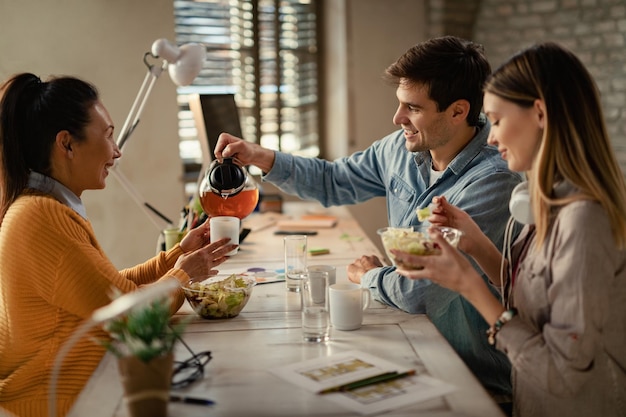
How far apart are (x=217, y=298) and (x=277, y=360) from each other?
34 cm

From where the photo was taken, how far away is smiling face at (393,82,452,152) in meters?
2.12

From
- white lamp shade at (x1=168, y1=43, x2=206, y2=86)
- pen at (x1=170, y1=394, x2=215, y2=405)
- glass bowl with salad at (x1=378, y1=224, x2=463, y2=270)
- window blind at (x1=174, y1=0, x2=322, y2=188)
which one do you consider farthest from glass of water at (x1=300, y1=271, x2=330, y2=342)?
window blind at (x1=174, y1=0, x2=322, y2=188)

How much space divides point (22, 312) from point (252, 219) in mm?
1795

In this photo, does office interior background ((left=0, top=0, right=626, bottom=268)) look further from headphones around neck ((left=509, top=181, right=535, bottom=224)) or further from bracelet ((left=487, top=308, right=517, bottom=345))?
bracelet ((left=487, top=308, right=517, bottom=345))

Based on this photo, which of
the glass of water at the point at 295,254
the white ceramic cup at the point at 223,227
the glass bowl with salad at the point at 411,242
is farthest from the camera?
the glass of water at the point at 295,254

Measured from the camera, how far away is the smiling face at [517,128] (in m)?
1.48

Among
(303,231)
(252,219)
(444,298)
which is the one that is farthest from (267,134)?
(444,298)

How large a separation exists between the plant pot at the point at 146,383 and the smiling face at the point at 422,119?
1187 mm

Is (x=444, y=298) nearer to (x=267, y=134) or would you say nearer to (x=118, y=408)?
(x=118, y=408)

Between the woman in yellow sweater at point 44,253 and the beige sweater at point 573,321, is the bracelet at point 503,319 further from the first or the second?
the woman in yellow sweater at point 44,253

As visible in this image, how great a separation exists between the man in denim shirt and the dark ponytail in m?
0.57

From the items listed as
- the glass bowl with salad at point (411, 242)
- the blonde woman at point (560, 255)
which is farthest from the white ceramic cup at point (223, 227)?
the blonde woman at point (560, 255)

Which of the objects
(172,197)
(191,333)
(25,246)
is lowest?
(172,197)

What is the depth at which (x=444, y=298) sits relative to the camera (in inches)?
73.0
